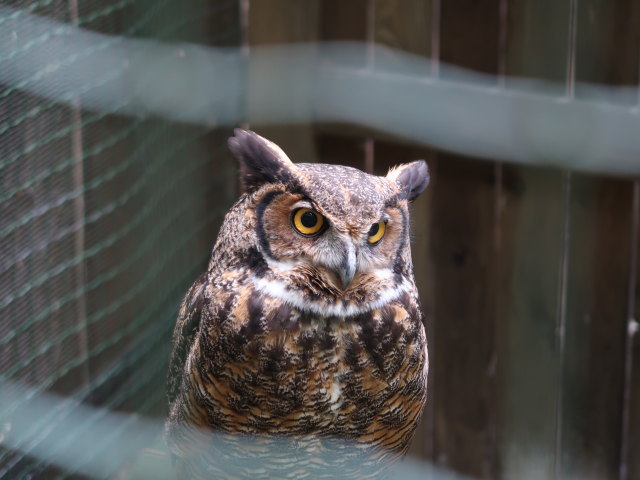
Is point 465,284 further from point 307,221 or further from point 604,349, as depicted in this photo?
point 307,221

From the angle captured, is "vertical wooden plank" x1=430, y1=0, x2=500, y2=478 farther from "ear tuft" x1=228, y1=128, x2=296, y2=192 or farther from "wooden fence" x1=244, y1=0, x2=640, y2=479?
"ear tuft" x1=228, y1=128, x2=296, y2=192

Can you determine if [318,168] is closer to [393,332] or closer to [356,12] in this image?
[393,332]

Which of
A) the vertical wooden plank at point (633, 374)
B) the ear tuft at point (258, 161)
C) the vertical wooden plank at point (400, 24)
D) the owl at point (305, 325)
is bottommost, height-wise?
the vertical wooden plank at point (633, 374)

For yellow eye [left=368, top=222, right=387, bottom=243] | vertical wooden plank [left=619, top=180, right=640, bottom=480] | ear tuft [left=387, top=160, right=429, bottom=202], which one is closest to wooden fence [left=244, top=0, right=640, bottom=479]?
vertical wooden plank [left=619, top=180, right=640, bottom=480]

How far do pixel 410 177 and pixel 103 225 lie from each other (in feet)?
3.78

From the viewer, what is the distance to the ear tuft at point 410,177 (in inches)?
57.6

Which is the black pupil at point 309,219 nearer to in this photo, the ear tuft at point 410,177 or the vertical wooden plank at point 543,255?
the ear tuft at point 410,177

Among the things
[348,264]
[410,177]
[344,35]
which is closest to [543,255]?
[348,264]

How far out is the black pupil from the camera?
1296 mm

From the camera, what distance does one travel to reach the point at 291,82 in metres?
0.88

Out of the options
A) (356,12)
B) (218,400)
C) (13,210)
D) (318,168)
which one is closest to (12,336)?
(13,210)

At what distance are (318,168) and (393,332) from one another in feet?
1.12

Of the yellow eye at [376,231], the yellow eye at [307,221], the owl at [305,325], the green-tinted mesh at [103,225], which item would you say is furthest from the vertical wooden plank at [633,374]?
the green-tinted mesh at [103,225]

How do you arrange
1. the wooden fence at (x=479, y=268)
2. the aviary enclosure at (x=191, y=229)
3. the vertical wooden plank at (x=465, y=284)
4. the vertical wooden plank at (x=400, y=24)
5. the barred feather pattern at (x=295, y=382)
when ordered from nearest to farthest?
the barred feather pattern at (x=295, y=382)
the vertical wooden plank at (x=400, y=24)
the aviary enclosure at (x=191, y=229)
the wooden fence at (x=479, y=268)
the vertical wooden plank at (x=465, y=284)
